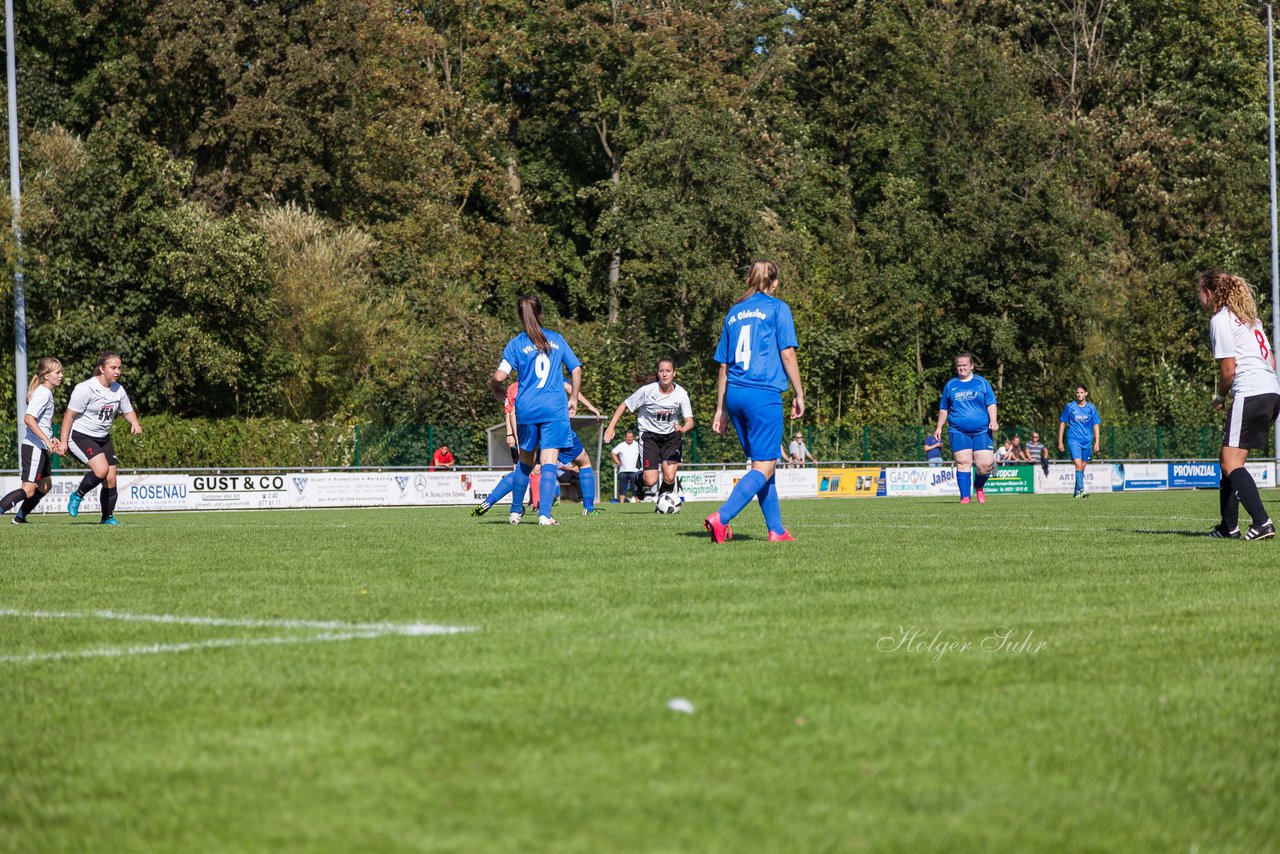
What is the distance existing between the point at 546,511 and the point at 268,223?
3159 cm

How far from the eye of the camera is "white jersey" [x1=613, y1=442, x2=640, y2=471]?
3403cm

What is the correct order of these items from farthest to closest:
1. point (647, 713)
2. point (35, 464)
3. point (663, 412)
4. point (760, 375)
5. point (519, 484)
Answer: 1. point (663, 412)
2. point (35, 464)
3. point (519, 484)
4. point (760, 375)
5. point (647, 713)

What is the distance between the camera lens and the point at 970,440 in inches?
918

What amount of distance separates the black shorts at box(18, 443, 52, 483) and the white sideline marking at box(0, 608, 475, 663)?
14027 millimetres

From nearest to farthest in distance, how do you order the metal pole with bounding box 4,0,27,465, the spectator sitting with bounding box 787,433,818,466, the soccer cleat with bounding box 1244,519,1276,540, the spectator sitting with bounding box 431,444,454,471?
1. the soccer cleat with bounding box 1244,519,1276,540
2. the metal pole with bounding box 4,0,27,465
3. the spectator sitting with bounding box 431,444,454,471
4. the spectator sitting with bounding box 787,433,818,466

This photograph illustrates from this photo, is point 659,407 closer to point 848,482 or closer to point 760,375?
point 760,375

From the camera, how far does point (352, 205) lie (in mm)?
49469

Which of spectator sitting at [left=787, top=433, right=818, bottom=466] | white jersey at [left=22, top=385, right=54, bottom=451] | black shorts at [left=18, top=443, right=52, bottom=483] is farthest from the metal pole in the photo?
spectator sitting at [left=787, top=433, right=818, bottom=466]

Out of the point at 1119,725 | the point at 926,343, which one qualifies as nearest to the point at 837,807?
the point at 1119,725

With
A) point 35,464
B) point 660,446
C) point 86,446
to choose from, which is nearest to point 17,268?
point 35,464

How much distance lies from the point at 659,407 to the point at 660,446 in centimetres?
68

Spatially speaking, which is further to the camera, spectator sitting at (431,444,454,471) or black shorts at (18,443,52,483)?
spectator sitting at (431,444,454,471)

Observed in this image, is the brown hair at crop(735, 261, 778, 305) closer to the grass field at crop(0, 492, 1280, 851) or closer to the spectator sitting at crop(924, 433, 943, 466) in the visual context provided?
the grass field at crop(0, 492, 1280, 851)

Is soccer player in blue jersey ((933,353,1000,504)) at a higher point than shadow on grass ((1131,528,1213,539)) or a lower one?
higher
